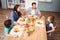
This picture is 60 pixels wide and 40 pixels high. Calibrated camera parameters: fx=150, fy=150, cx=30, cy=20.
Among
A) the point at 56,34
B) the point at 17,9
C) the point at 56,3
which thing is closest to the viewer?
the point at 17,9

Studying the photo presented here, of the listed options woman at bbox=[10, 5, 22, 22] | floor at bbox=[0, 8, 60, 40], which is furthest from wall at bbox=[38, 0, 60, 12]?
woman at bbox=[10, 5, 22, 22]

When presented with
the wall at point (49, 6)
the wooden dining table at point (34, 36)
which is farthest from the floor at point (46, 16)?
the wooden dining table at point (34, 36)

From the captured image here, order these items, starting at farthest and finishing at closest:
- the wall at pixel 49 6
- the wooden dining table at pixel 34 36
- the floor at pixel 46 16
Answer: the wall at pixel 49 6
the floor at pixel 46 16
the wooden dining table at pixel 34 36

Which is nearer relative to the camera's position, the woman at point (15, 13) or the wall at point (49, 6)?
the woman at point (15, 13)

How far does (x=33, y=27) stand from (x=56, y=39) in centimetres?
123

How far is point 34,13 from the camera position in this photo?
431cm

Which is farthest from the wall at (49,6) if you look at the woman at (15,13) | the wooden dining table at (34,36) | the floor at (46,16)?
the wooden dining table at (34,36)

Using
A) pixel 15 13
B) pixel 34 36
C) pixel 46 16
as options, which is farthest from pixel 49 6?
pixel 34 36

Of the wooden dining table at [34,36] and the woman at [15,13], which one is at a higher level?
the woman at [15,13]

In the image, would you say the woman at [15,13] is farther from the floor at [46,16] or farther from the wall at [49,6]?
the wall at [49,6]

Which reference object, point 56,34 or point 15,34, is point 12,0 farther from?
point 15,34

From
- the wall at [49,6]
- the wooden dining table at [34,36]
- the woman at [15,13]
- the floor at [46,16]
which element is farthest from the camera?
the wall at [49,6]

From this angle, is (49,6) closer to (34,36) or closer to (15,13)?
(15,13)

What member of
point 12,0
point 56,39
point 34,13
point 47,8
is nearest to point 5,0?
point 12,0
